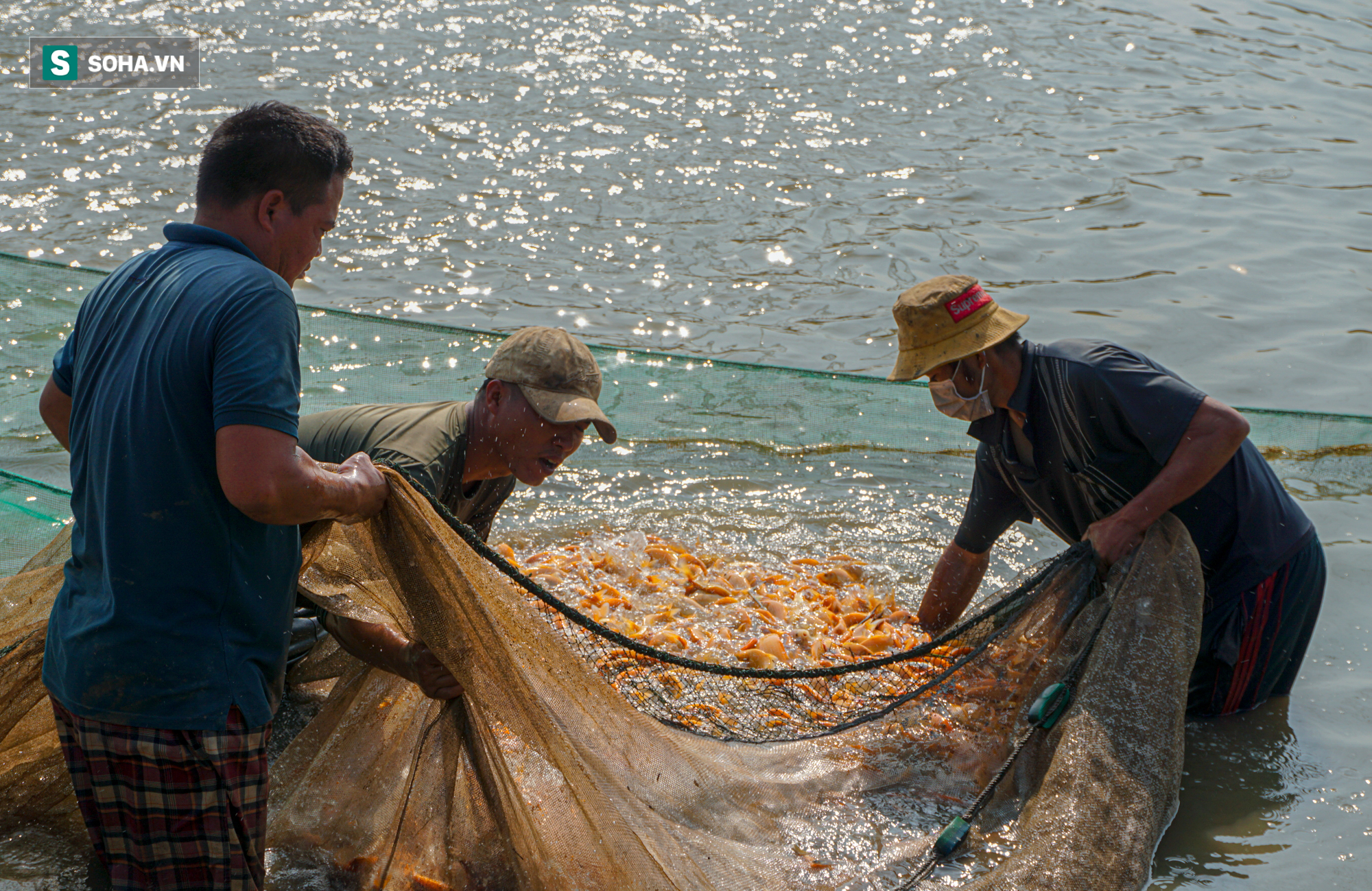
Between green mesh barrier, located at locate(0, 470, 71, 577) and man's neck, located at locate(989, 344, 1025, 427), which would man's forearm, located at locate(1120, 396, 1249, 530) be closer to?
man's neck, located at locate(989, 344, 1025, 427)

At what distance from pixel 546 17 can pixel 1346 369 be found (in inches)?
413

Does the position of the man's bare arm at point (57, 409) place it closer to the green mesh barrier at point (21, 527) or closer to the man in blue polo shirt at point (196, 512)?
the man in blue polo shirt at point (196, 512)

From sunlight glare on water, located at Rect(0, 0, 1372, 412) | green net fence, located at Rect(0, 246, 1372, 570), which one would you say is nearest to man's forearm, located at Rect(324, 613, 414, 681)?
green net fence, located at Rect(0, 246, 1372, 570)

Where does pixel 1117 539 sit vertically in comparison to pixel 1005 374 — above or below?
below

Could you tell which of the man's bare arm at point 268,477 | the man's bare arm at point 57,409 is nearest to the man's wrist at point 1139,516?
the man's bare arm at point 268,477

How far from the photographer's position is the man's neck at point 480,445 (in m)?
2.76

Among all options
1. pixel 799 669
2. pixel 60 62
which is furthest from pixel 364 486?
pixel 60 62

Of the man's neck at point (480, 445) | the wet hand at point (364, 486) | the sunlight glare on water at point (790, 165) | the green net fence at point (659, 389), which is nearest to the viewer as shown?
the wet hand at point (364, 486)

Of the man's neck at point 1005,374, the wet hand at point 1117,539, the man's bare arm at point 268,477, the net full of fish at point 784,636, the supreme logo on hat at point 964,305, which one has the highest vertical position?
the supreme logo on hat at point 964,305

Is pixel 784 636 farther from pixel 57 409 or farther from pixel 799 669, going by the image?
pixel 57 409

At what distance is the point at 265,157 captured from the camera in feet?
6.27

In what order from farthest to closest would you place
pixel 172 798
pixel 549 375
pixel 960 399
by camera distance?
pixel 960 399
pixel 549 375
pixel 172 798

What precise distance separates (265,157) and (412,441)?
2.80ft

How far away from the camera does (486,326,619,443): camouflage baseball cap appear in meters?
2.68
